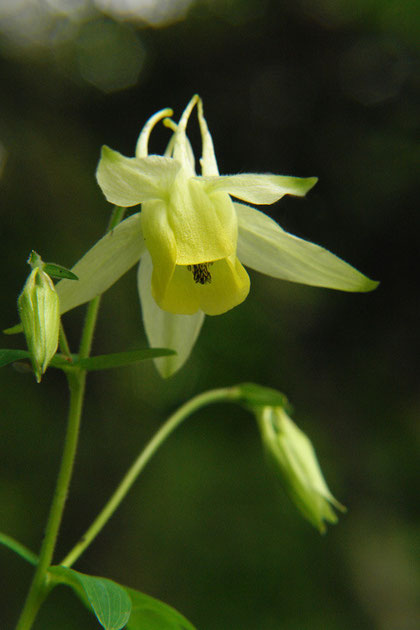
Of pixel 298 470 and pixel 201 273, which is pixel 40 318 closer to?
pixel 201 273

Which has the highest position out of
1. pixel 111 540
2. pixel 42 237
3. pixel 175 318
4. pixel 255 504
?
pixel 175 318

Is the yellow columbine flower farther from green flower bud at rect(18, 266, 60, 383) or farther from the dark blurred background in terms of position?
the dark blurred background

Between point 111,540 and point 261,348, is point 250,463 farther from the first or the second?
point 111,540

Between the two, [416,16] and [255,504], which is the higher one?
[416,16]

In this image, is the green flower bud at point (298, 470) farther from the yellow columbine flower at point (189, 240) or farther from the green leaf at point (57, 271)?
the green leaf at point (57, 271)

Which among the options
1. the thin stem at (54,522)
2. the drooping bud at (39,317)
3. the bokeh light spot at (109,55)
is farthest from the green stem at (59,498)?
the bokeh light spot at (109,55)

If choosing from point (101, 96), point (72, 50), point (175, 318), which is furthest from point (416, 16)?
point (175, 318)
